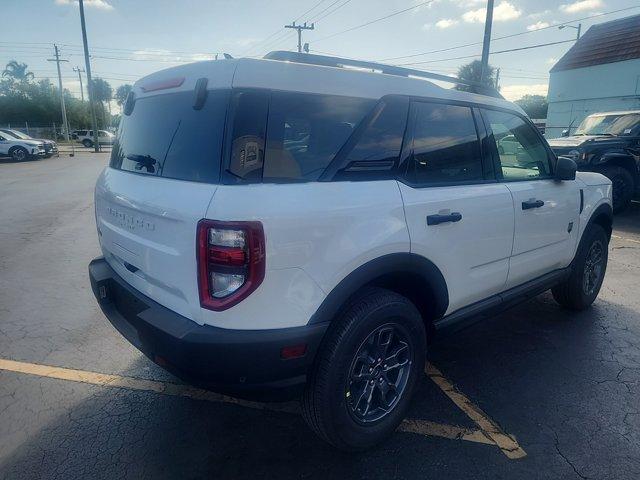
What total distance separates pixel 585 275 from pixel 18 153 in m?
26.8

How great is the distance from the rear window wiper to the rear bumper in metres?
0.76

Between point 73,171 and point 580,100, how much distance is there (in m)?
24.9

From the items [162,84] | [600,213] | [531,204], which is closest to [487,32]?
[600,213]

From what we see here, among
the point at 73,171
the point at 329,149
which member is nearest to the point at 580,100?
the point at 73,171

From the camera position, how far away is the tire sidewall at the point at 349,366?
2213 millimetres

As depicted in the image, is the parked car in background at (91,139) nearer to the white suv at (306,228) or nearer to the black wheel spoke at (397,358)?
the white suv at (306,228)

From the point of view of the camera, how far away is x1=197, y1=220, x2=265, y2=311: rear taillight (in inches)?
73.7

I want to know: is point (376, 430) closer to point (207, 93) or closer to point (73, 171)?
point (207, 93)

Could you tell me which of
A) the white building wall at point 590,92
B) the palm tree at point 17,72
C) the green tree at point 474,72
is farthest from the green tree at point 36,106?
the white building wall at point 590,92

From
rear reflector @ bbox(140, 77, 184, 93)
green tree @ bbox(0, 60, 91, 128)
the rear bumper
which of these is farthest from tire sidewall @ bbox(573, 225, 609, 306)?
green tree @ bbox(0, 60, 91, 128)

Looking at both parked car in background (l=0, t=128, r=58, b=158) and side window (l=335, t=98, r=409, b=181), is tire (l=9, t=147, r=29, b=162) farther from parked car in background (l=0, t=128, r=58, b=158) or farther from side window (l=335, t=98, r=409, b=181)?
side window (l=335, t=98, r=409, b=181)

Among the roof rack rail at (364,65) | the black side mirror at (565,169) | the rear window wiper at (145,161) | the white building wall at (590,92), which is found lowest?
the black side mirror at (565,169)

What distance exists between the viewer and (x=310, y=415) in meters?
2.28

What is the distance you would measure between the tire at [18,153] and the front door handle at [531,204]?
87.3ft
